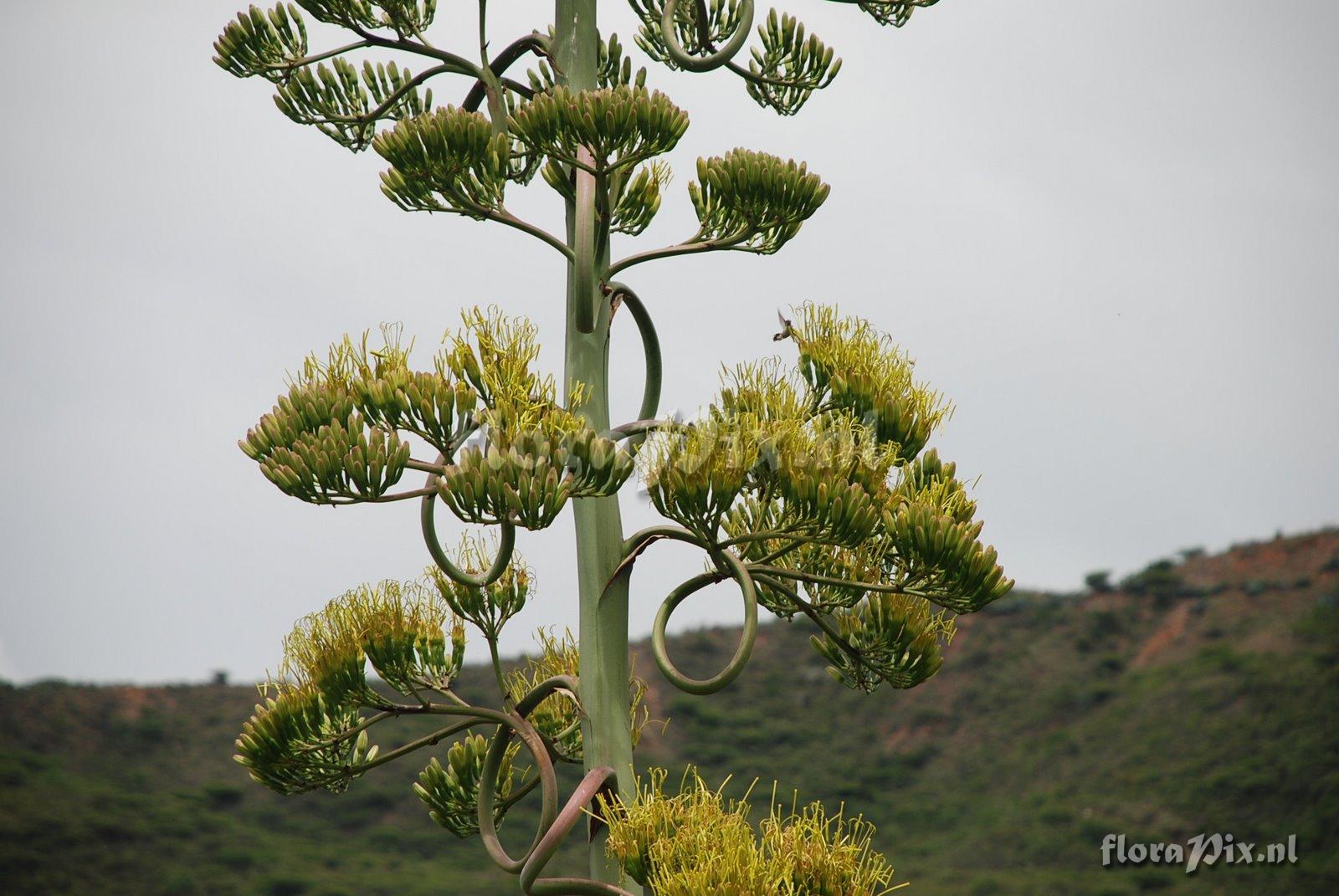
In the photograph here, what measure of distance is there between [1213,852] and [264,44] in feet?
79.6

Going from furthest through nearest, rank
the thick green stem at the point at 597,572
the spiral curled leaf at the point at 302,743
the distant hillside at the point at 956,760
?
the distant hillside at the point at 956,760
the spiral curled leaf at the point at 302,743
the thick green stem at the point at 597,572

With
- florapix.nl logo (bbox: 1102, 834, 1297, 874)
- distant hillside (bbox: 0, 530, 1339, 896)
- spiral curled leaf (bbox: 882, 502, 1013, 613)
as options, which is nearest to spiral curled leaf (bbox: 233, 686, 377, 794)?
spiral curled leaf (bbox: 882, 502, 1013, 613)

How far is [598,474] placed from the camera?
5141 millimetres

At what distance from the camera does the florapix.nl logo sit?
23297 mm

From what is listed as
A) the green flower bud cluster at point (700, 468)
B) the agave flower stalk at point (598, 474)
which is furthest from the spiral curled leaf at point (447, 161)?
the green flower bud cluster at point (700, 468)

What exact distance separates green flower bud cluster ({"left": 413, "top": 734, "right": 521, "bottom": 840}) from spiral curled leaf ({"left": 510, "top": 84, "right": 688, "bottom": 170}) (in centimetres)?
274

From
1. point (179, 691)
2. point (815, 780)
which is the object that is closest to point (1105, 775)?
point (815, 780)

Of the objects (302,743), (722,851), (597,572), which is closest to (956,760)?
(302,743)

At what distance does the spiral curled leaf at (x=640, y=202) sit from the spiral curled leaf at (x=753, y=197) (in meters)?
0.39

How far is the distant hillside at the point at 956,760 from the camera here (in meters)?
26.9

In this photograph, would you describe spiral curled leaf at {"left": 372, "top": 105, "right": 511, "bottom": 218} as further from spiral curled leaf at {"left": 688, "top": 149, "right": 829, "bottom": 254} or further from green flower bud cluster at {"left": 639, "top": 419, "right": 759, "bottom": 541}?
green flower bud cluster at {"left": 639, "top": 419, "right": 759, "bottom": 541}

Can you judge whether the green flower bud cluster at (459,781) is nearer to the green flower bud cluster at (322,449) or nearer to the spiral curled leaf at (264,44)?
the green flower bud cluster at (322,449)

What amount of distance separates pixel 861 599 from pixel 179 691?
3091 cm

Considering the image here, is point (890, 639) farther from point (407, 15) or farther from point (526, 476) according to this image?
point (407, 15)
